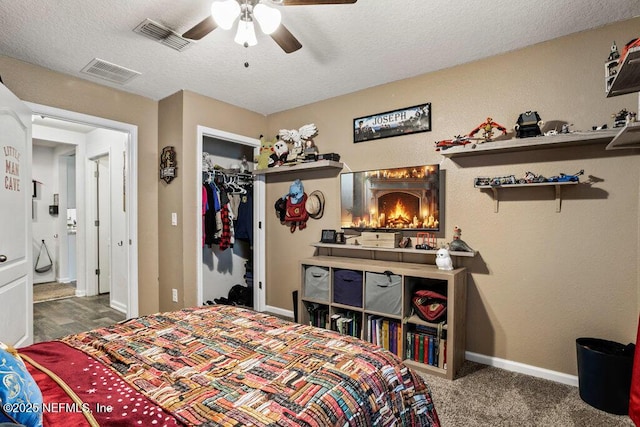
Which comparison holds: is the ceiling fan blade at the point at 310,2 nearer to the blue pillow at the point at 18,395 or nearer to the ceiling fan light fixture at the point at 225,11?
the ceiling fan light fixture at the point at 225,11

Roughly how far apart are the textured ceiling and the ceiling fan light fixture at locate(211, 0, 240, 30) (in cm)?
45

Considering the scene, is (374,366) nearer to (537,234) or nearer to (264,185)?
(537,234)

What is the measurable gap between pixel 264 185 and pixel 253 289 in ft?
4.38

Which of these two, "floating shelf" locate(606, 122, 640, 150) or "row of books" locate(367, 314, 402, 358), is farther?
"row of books" locate(367, 314, 402, 358)

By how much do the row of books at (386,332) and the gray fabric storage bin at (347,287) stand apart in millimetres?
194

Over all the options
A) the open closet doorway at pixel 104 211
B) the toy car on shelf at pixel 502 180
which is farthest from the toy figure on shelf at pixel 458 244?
the open closet doorway at pixel 104 211

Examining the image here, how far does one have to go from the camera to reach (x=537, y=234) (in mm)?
2408

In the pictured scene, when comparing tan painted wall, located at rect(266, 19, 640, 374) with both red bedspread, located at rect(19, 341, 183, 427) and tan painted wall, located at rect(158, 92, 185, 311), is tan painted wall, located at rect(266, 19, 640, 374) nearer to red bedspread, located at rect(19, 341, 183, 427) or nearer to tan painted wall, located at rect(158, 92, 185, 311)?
tan painted wall, located at rect(158, 92, 185, 311)

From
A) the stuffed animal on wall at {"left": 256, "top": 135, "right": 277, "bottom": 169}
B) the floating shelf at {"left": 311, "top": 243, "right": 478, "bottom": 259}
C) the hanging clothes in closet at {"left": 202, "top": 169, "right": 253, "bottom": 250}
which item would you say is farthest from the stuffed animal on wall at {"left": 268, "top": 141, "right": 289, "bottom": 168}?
the floating shelf at {"left": 311, "top": 243, "right": 478, "bottom": 259}

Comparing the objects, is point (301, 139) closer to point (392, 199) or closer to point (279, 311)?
point (392, 199)

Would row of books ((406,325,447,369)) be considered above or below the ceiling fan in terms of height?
below

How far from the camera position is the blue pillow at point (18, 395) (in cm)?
72

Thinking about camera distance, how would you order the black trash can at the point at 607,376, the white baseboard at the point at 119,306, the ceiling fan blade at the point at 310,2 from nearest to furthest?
the ceiling fan blade at the point at 310,2 < the black trash can at the point at 607,376 < the white baseboard at the point at 119,306

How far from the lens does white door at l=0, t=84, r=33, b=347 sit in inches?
86.4
